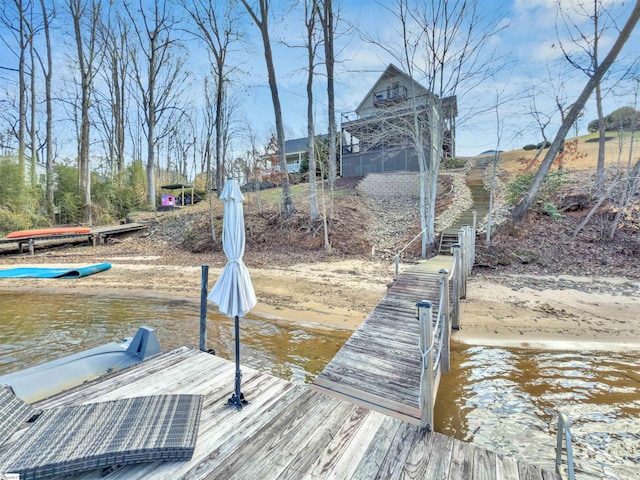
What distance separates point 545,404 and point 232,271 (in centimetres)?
475

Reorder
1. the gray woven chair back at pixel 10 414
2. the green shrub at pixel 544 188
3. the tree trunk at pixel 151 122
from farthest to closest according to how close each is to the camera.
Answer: the tree trunk at pixel 151 122 < the green shrub at pixel 544 188 < the gray woven chair back at pixel 10 414

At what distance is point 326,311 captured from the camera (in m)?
7.31

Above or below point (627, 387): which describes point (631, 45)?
above

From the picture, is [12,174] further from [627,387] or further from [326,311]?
[627,387]

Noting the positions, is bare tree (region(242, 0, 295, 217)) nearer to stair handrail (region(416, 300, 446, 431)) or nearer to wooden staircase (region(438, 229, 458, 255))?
wooden staircase (region(438, 229, 458, 255))

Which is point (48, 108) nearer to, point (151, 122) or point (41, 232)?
point (151, 122)

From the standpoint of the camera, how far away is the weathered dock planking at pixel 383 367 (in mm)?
3092

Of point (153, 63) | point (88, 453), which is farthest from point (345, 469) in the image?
point (153, 63)

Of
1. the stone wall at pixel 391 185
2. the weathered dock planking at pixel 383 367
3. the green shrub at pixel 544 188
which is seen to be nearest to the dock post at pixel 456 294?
the weathered dock planking at pixel 383 367

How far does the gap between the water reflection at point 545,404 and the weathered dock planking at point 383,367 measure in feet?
2.81

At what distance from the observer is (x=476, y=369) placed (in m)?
5.02

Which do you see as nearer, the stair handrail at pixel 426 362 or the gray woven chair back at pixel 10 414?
the gray woven chair back at pixel 10 414

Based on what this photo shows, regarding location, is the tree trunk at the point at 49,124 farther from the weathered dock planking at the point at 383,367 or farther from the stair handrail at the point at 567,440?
the stair handrail at the point at 567,440

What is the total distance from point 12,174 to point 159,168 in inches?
769
